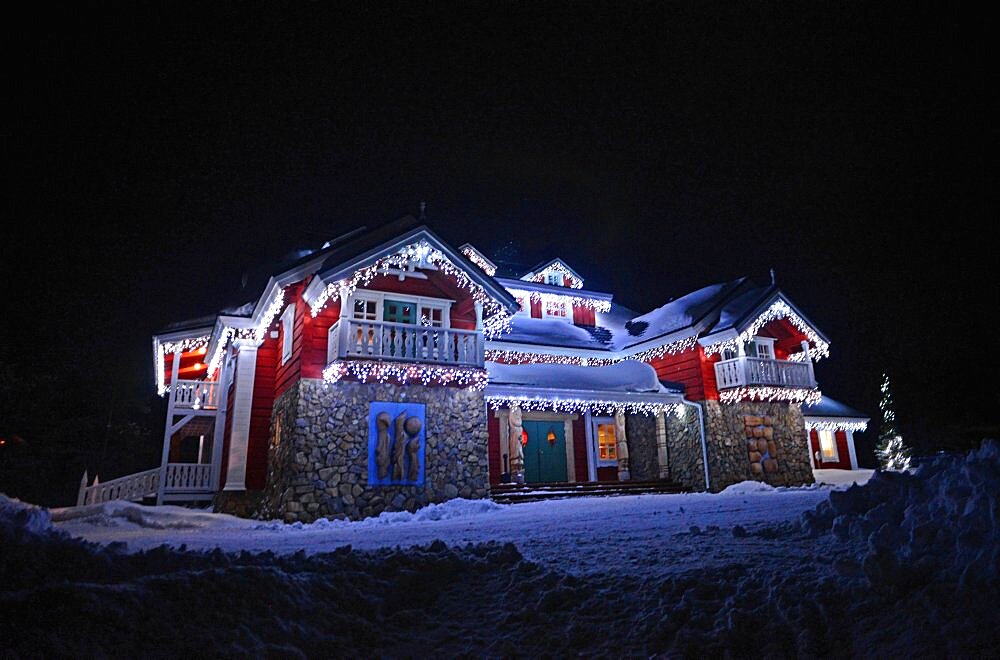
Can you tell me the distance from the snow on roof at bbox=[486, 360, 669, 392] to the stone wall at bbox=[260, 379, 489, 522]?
2.65 metres

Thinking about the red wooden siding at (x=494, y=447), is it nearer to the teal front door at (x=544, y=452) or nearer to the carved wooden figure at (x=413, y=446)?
the teal front door at (x=544, y=452)

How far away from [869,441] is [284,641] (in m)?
42.2

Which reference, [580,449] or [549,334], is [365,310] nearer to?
[549,334]

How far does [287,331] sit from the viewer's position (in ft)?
50.9

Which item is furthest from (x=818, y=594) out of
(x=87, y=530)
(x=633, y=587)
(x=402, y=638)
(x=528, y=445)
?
(x=528, y=445)

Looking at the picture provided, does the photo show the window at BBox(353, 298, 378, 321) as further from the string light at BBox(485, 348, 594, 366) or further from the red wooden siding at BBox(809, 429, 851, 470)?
the red wooden siding at BBox(809, 429, 851, 470)

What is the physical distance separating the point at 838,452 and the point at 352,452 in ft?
85.0

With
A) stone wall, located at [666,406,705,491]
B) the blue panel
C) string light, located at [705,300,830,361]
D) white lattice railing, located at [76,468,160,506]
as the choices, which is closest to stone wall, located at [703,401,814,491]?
stone wall, located at [666,406,705,491]

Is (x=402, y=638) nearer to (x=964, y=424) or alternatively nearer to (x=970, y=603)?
(x=970, y=603)

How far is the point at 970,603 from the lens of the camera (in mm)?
3072

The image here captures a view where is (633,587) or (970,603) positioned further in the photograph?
(633,587)

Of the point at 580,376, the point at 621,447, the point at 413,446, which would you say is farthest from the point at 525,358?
the point at 413,446

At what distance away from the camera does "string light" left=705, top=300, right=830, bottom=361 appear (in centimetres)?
1947

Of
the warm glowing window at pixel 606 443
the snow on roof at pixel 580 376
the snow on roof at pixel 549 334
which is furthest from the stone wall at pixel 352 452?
the warm glowing window at pixel 606 443
